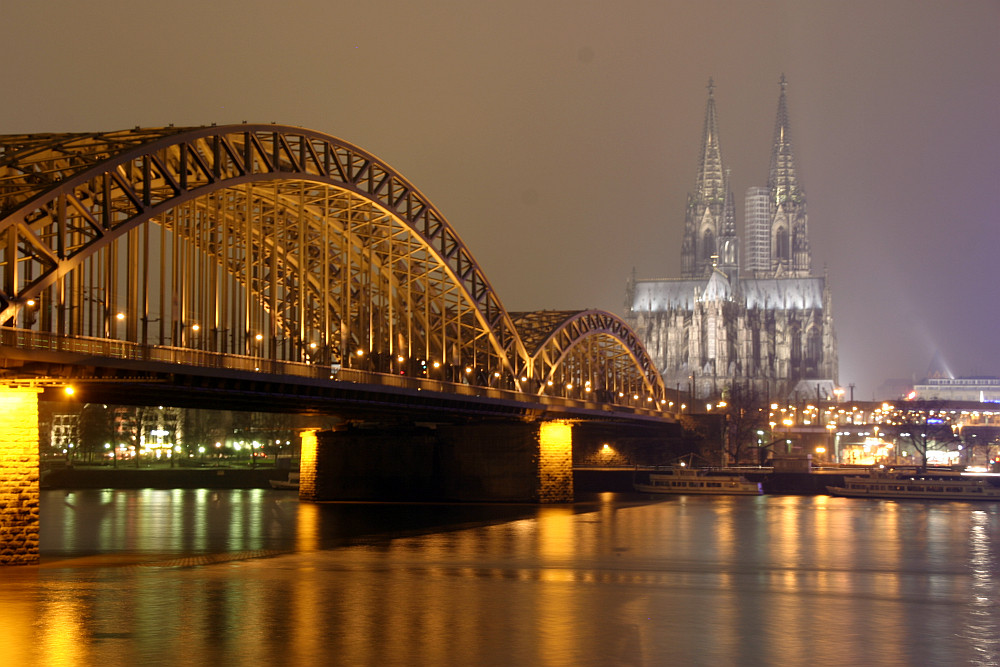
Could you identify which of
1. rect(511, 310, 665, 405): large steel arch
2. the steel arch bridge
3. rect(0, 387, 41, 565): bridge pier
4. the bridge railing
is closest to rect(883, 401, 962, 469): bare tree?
rect(511, 310, 665, 405): large steel arch

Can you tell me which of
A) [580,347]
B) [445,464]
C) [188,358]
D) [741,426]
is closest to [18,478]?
[188,358]

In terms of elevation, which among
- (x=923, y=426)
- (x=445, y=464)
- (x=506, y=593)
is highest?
(x=923, y=426)

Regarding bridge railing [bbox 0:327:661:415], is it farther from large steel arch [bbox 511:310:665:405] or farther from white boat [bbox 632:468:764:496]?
large steel arch [bbox 511:310:665:405]

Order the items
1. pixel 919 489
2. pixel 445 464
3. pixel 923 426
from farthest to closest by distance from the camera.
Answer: pixel 923 426 → pixel 919 489 → pixel 445 464

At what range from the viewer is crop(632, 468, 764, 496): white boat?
11112 centimetres

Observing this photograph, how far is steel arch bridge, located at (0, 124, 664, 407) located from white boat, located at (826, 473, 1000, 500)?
27.5 metres

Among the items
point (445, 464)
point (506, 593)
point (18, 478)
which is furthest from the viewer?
point (445, 464)

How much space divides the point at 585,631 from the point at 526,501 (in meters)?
63.5

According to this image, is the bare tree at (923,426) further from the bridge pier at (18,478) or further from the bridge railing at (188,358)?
the bridge pier at (18,478)

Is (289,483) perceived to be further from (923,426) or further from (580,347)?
(923,426)

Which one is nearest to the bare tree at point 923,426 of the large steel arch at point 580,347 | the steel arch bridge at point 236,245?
the large steel arch at point 580,347

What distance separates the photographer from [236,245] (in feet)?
216

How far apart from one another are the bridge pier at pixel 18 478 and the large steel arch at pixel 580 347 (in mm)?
68611

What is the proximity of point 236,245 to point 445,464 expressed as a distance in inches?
1345
